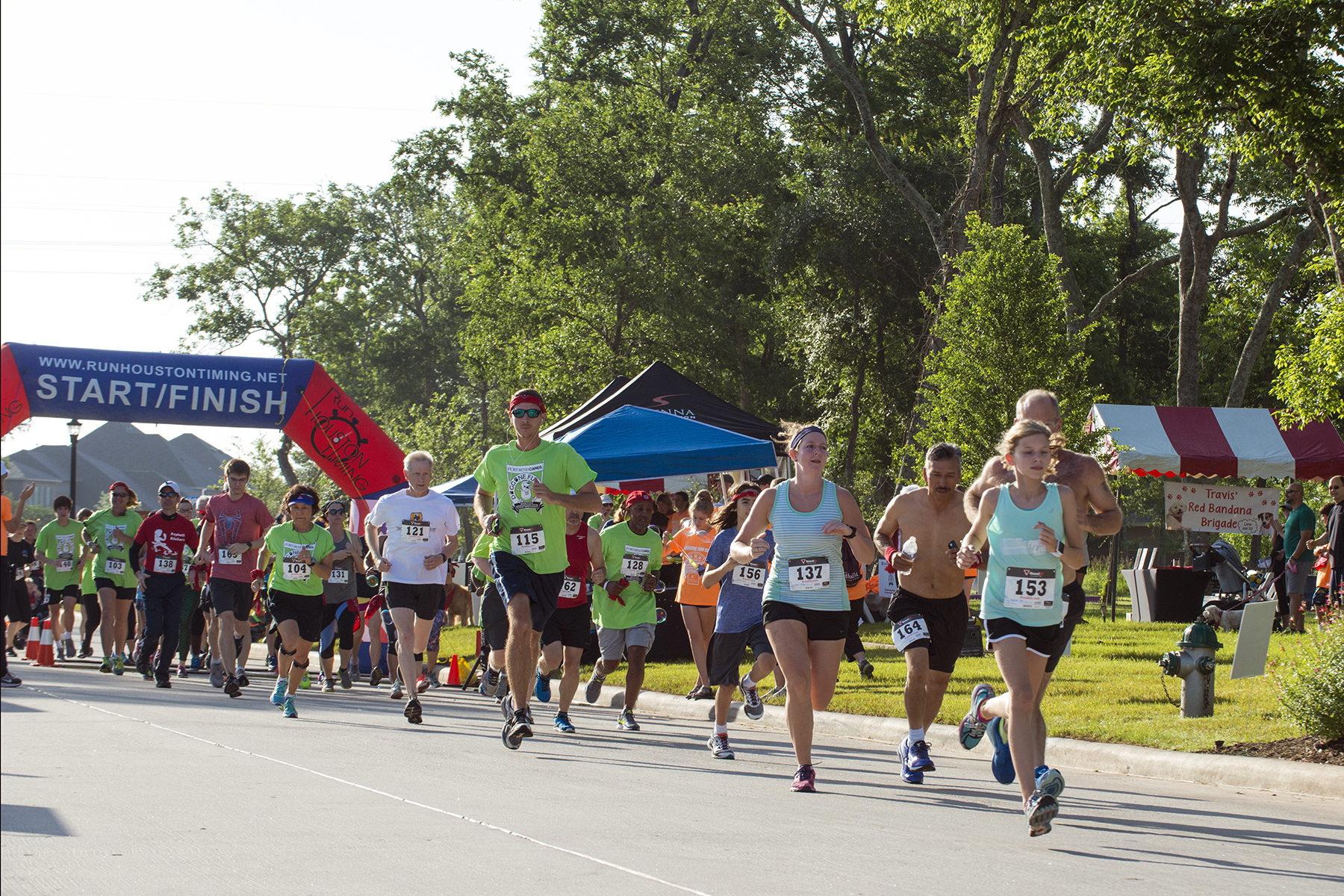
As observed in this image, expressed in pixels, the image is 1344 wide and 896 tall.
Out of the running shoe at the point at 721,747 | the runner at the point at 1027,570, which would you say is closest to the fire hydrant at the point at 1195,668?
the running shoe at the point at 721,747

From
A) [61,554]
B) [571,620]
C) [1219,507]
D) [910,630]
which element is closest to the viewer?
[910,630]

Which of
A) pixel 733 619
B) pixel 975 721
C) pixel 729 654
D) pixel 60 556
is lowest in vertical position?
pixel 975 721

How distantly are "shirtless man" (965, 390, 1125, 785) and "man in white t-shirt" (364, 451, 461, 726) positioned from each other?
533 cm

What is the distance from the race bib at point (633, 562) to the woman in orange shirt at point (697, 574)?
1.74 feet

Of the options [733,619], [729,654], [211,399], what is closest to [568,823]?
[729,654]

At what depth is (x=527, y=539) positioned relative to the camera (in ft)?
30.8

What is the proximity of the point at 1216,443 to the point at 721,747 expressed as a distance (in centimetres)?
1690

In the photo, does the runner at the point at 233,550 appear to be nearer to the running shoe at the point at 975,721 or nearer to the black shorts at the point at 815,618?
the black shorts at the point at 815,618

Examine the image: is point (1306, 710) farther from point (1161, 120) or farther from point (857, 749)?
point (1161, 120)

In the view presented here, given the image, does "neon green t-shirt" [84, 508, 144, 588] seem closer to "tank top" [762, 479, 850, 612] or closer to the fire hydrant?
"tank top" [762, 479, 850, 612]

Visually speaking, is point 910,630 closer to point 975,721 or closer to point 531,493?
point 975,721

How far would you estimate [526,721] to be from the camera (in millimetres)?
9328

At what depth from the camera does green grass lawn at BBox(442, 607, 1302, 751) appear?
9633mm

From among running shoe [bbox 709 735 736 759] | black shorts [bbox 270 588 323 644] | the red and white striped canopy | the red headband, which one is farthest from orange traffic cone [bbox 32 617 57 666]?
the red and white striped canopy
